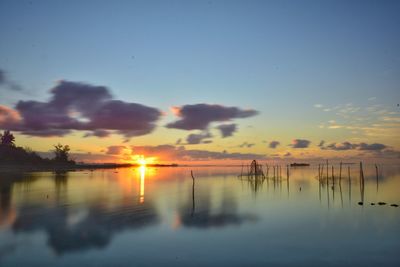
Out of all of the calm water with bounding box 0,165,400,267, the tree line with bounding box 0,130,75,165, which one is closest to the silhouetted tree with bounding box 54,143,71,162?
the tree line with bounding box 0,130,75,165

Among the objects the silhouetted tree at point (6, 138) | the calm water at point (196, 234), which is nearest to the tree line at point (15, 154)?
the silhouetted tree at point (6, 138)

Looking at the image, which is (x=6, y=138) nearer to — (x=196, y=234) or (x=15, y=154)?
(x=15, y=154)

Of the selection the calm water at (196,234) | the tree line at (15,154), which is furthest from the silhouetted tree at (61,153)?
the calm water at (196,234)

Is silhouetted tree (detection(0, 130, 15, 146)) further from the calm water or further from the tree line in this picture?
the calm water

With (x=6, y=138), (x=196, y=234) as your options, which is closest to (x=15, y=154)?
(x=6, y=138)

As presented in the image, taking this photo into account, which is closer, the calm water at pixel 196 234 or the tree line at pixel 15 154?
the calm water at pixel 196 234

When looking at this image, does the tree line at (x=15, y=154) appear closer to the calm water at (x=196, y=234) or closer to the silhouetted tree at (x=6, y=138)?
the silhouetted tree at (x=6, y=138)

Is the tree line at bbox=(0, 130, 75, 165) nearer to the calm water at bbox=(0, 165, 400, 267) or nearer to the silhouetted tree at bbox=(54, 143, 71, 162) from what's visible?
the silhouetted tree at bbox=(54, 143, 71, 162)

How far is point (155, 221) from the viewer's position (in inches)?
1195

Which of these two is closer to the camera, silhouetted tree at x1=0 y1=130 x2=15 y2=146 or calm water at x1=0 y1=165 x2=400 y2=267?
calm water at x1=0 y1=165 x2=400 y2=267

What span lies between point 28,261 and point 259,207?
93.5 feet

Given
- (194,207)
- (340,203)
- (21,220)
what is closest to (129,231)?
(21,220)

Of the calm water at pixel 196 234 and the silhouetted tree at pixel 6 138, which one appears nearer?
the calm water at pixel 196 234

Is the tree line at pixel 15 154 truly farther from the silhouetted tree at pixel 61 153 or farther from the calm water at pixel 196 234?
the calm water at pixel 196 234
